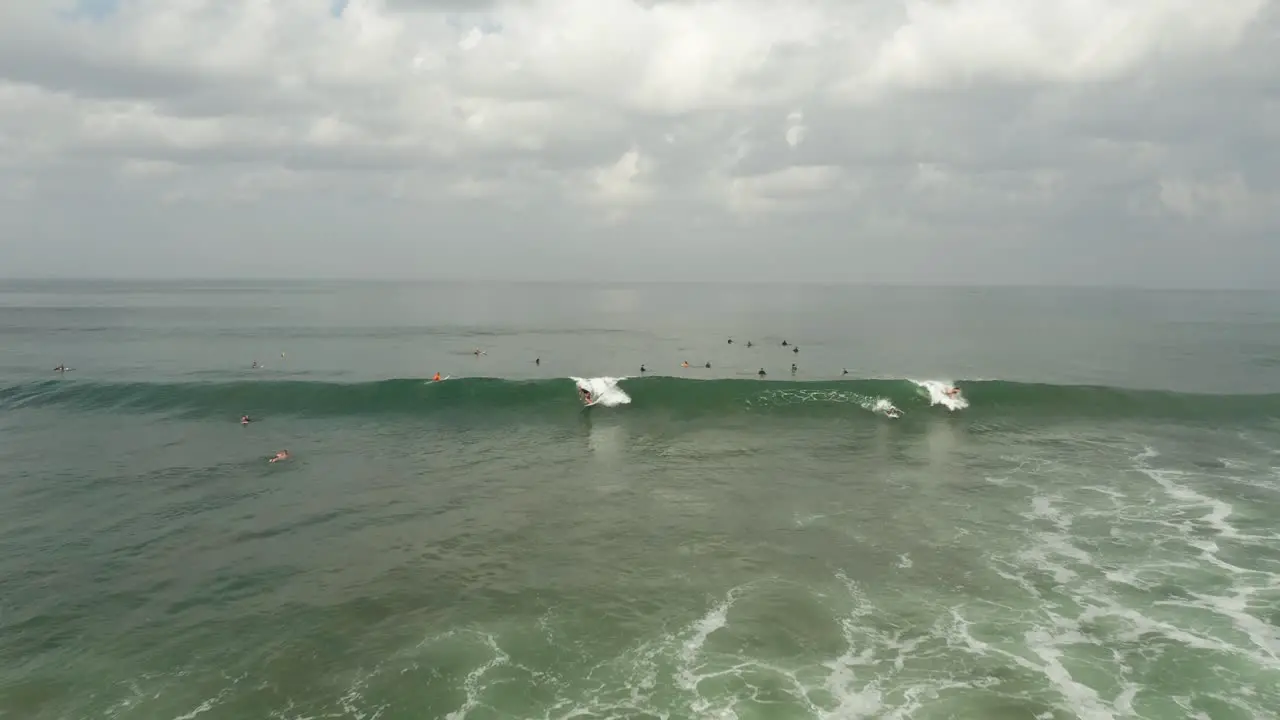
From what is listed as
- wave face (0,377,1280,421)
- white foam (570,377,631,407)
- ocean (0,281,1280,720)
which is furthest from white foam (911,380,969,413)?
white foam (570,377,631,407)

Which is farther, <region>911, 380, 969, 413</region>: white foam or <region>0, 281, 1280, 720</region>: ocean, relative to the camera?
<region>911, 380, 969, 413</region>: white foam

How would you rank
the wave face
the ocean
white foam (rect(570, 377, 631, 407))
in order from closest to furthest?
1. the ocean
2. the wave face
3. white foam (rect(570, 377, 631, 407))

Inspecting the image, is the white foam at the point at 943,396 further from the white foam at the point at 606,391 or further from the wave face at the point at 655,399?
the white foam at the point at 606,391

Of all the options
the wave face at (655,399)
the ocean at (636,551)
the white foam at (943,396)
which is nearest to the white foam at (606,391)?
the wave face at (655,399)

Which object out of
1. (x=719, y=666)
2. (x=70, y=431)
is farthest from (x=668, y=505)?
(x=70, y=431)

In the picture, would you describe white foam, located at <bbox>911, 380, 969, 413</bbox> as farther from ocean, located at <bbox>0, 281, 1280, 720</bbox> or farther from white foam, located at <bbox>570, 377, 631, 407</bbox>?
white foam, located at <bbox>570, 377, 631, 407</bbox>

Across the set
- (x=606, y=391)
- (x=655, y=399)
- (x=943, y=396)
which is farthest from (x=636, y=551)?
(x=943, y=396)

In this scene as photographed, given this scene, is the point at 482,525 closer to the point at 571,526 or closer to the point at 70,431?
the point at 571,526
